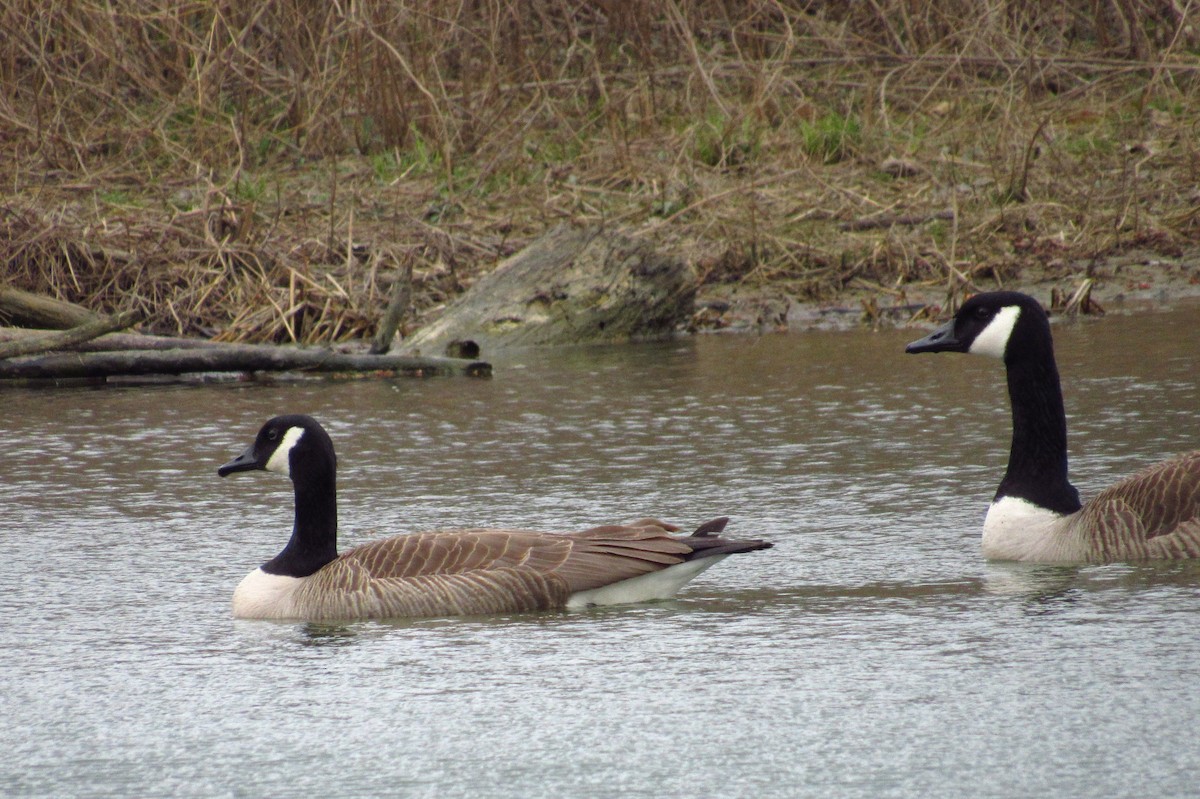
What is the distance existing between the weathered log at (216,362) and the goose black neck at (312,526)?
16.9ft

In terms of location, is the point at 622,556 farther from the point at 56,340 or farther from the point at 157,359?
the point at 56,340

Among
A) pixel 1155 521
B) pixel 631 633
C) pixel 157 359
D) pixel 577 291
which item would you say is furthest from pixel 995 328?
pixel 577 291

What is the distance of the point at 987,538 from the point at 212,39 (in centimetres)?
1117

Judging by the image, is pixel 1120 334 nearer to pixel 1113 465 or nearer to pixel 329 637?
pixel 1113 465

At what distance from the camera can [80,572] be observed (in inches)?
238

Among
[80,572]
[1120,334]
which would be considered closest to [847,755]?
[80,572]

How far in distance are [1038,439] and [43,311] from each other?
314 inches

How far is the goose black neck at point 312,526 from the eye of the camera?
18.1 ft

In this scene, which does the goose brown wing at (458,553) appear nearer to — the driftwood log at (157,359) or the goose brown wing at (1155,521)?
the goose brown wing at (1155,521)

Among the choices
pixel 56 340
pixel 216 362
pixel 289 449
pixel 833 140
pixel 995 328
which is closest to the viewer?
pixel 289 449

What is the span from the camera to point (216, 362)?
10.8m

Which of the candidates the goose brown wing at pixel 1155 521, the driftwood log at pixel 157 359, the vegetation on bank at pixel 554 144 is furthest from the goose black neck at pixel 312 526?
the vegetation on bank at pixel 554 144

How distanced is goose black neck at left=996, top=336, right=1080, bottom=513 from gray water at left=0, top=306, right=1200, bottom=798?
0.95ft

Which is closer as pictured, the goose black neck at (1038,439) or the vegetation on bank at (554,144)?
the goose black neck at (1038,439)
